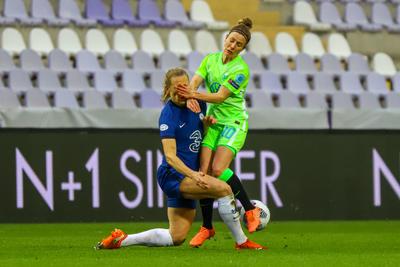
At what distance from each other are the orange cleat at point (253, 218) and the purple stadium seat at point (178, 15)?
11.3m

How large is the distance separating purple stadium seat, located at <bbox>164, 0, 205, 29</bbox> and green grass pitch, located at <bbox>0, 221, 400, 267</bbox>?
6.81 metres

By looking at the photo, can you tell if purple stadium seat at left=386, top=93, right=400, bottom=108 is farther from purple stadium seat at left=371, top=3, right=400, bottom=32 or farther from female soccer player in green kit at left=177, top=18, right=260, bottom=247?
female soccer player in green kit at left=177, top=18, right=260, bottom=247

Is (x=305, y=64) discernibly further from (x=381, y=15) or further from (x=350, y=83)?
(x=381, y=15)

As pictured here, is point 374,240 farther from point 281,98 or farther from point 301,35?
point 301,35

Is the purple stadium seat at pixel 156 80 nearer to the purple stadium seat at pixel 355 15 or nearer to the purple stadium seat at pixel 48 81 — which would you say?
the purple stadium seat at pixel 48 81

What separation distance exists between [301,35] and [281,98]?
3346 millimetres

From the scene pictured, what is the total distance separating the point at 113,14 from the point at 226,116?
1084 centimetres

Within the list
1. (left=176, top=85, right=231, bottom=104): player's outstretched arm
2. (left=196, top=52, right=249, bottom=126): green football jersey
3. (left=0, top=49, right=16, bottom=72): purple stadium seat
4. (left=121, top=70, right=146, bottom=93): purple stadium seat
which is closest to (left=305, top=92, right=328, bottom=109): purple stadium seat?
(left=121, top=70, right=146, bottom=93): purple stadium seat

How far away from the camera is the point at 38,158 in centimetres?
1540

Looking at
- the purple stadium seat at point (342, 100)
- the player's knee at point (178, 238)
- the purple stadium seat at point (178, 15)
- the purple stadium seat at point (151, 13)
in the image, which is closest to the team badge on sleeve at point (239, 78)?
the player's knee at point (178, 238)

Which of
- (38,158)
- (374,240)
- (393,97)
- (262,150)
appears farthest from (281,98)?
(374,240)

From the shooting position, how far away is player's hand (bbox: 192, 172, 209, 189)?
30.9 feet

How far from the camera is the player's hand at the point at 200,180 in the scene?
9.41 meters

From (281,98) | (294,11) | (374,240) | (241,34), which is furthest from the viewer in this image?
(294,11)
